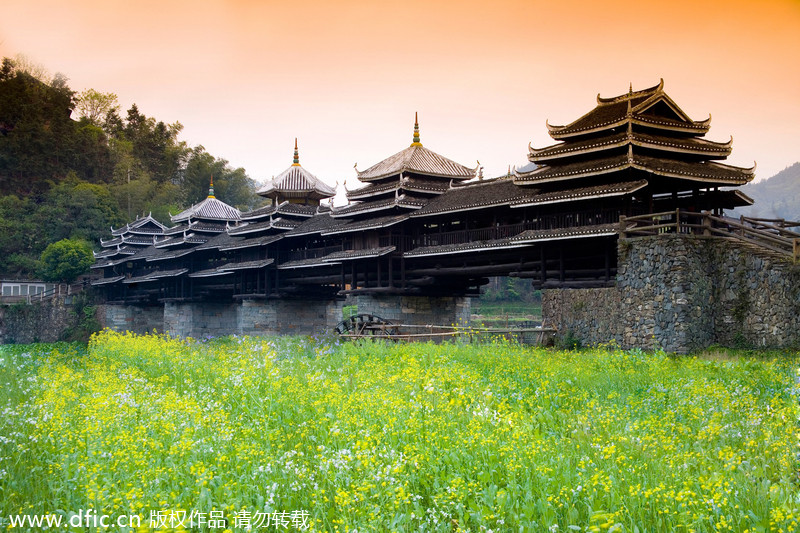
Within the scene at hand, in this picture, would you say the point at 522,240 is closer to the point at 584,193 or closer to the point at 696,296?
the point at 584,193

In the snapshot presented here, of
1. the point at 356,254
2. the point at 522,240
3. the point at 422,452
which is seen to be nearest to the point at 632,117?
the point at 522,240

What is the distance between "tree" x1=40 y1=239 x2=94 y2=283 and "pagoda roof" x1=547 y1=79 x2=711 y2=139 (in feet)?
145

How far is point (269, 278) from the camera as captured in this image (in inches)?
1510

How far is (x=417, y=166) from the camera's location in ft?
104

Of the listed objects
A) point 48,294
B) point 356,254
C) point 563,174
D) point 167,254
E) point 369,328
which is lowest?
point 369,328

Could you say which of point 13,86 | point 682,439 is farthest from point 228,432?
point 13,86

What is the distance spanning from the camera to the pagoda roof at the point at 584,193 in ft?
67.3

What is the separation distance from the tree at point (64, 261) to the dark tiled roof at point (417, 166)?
32.5m

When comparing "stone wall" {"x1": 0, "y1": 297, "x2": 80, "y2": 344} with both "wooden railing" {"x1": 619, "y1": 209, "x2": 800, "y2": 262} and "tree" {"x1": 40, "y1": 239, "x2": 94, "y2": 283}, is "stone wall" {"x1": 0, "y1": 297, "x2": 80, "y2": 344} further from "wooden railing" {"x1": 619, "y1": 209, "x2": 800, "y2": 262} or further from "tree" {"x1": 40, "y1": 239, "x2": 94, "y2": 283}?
"wooden railing" {"x1": 619, "y1": 209, "x2": 800, "y2": 262}

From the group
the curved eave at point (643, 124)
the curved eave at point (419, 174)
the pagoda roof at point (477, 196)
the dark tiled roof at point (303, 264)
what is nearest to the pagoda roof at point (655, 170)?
the curved eave at point (643, 124)

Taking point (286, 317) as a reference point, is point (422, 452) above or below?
below

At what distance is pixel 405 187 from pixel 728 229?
14.4 m

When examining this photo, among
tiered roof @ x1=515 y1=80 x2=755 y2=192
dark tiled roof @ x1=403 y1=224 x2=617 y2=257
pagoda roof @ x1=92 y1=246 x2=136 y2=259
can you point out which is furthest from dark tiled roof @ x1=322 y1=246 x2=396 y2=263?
pagoda roof @ x1=92 y1=246 x2=136 y2=259

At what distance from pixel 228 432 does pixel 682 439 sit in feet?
17.0
